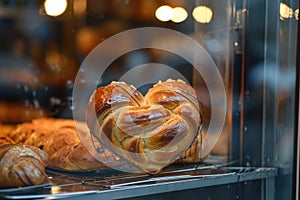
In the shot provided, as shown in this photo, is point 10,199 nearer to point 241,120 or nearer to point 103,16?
point 241,120

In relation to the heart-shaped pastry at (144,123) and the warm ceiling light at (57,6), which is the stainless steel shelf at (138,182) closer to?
the heart-shaped pastry at (144,123)

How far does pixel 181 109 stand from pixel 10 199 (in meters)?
0.31

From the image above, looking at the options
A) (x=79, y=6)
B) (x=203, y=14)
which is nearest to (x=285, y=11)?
(x=203, y=14)

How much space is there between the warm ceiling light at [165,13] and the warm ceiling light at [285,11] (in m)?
0.21

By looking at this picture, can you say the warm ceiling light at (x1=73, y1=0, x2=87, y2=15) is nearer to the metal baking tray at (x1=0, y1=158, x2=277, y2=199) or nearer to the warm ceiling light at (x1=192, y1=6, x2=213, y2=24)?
the warm ceiling light at (x1=192, y1=6, x2=213, y2=24)

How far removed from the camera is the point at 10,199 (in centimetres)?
51

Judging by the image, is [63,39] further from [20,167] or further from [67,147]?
[20,167]

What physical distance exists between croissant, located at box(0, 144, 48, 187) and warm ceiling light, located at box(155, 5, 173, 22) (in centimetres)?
37

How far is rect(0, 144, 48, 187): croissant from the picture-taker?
56 cm

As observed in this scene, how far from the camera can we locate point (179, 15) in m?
0.80

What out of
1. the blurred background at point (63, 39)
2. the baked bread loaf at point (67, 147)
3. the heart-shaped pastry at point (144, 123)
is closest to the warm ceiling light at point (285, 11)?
the blurred background at point (63, 39)

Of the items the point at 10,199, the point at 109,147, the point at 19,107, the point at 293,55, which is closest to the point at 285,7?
the point at 293,55

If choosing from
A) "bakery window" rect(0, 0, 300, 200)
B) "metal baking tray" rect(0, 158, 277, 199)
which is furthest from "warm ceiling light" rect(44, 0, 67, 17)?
"metal baking tray" rect(0, 158, 277, 199)

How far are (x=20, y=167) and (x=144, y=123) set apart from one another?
0.20 m
